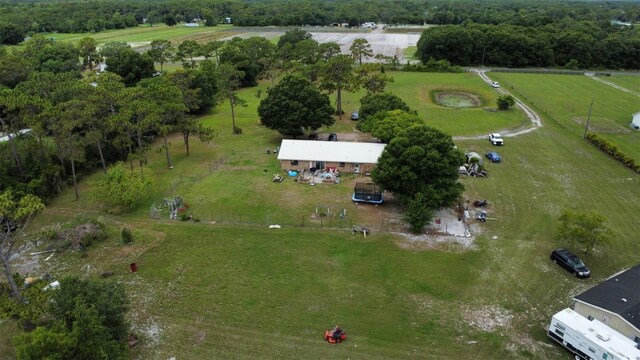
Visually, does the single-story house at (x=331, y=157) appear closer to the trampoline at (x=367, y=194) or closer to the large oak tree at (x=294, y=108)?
the trampoline at (x=367, y=194)

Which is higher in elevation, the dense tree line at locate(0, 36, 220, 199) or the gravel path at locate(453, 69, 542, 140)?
the dense tree line at locate(0, 36, 220, 199)

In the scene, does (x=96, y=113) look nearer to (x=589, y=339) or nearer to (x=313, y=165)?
(x=313, y=165)

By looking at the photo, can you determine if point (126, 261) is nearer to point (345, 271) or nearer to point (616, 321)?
point (345, 271)

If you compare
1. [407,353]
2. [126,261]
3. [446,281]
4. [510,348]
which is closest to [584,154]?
[446,281]

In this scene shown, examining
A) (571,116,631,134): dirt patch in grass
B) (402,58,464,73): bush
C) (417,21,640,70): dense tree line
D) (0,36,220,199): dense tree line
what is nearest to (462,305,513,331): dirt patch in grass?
(0,36,220,199): dense tree line

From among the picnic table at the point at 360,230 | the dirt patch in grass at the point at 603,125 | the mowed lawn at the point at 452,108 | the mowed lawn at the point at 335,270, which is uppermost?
the mowed lawn at the point at 452,108

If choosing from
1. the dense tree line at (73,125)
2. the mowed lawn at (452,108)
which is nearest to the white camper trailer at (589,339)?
the dense tree line at (73,125)

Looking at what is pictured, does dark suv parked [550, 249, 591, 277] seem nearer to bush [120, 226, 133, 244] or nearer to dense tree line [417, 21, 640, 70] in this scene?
bush [120, 226, 133, 244]
